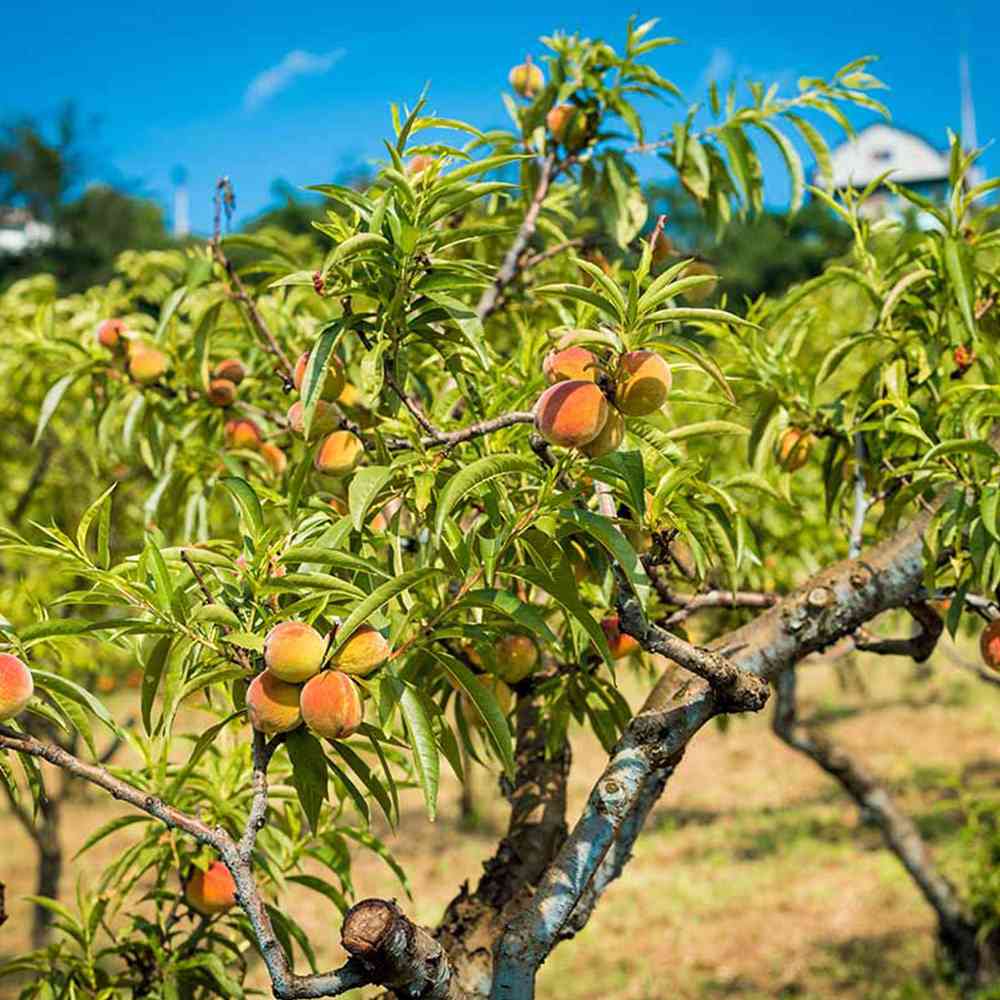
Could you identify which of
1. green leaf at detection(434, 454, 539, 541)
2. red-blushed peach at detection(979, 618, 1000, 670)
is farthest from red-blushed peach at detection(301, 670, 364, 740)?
red-blushed peach at detection(979, 618, 1000, 670)

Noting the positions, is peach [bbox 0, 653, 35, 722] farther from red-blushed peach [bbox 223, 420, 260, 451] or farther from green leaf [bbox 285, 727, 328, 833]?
red-blushed peach [bbox 223, 420, 260, 451]

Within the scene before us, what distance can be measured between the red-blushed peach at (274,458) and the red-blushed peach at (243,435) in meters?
0.01

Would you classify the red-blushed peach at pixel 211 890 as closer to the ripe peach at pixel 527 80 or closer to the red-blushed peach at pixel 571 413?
the red-blushed peach at pixel 571 413

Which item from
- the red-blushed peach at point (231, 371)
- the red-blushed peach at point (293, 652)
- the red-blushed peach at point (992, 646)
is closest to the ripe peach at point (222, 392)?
the red-blushed peach at point (231, 371)

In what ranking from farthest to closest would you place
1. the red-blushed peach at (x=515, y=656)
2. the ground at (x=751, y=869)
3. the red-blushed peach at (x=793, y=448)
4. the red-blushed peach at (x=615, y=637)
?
the ground at (x=751, y=869) → the red-blushed peach at (x=793, y=448) → the red-blushed peach at (x=615, y=637) → the red-blushed peach at (x=515, y=656)

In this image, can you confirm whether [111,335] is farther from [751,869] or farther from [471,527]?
[751,869]

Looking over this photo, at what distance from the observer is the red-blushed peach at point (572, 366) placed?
109cm

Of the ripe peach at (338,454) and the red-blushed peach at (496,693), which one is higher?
the ripe peach at (338,454)

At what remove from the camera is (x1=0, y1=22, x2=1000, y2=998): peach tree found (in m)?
1.05

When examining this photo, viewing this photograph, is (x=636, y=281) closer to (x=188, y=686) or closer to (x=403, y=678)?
(x=403, y=678)

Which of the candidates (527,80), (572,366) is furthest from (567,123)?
(572,366)

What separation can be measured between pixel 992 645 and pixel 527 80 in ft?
4.26

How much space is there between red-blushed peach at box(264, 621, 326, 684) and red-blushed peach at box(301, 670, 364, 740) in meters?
0.01

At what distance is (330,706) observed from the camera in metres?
0.99
